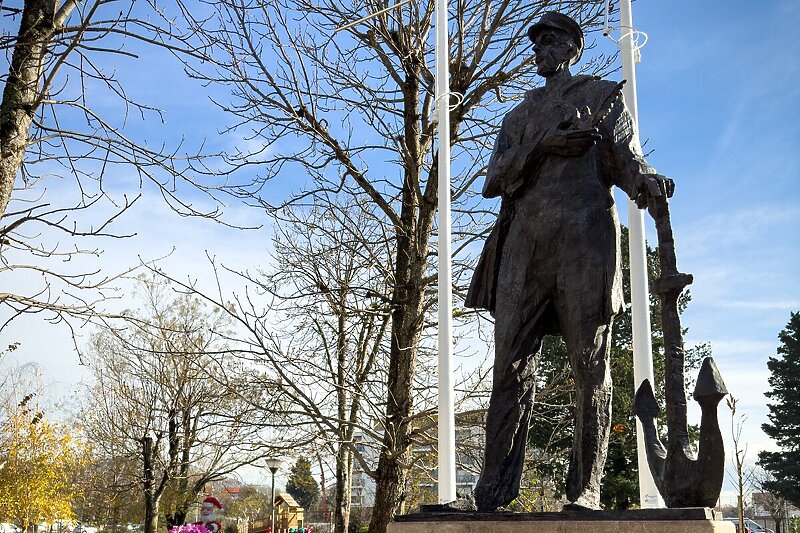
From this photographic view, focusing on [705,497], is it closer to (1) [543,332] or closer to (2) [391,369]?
(1) [543,332]

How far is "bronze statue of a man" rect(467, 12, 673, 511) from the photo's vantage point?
441cm

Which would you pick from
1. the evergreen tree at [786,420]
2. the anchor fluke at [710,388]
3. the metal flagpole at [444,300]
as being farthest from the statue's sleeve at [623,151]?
the evergreen tree at [786,420]

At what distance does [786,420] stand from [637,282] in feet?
115

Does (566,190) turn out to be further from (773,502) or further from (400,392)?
(773,502)

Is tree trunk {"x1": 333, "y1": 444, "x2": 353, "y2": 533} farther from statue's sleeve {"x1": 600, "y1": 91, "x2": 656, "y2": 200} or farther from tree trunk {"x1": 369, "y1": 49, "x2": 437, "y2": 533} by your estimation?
statue's sleeve {"x1": 600, "y1": 91, "x2": 656, "y2": 200}

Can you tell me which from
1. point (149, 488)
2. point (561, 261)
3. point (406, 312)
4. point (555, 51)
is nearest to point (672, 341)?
point (561, 261)

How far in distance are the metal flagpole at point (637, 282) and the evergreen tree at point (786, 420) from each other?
3339 cm

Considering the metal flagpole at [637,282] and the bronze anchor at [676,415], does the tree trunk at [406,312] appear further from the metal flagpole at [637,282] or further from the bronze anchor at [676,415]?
the bronze anchor at [676,415]

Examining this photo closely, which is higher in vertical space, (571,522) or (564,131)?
(564,131)

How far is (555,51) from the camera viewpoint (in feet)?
16.3

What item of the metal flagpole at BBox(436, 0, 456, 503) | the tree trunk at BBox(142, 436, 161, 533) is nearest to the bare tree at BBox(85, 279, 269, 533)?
the tree trunk at BBox(142, 436, 161, 533)

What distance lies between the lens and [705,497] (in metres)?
3.83

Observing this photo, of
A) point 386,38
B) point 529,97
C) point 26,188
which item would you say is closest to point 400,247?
point 386,38

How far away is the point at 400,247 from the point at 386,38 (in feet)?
10.2
